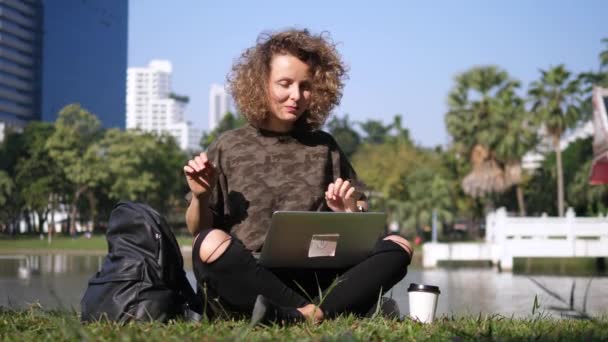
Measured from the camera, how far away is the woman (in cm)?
356

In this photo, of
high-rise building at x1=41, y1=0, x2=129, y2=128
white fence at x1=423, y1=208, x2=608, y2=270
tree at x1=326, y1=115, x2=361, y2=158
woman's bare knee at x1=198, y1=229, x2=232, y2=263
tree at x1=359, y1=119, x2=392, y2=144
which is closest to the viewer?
woman's bare knee at x1=198, y1=229, x2=232, y2=263

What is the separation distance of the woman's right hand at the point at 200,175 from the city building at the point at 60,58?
24.7ft

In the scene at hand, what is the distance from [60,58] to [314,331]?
3539 centimetres

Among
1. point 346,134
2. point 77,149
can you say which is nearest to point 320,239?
point 77,149

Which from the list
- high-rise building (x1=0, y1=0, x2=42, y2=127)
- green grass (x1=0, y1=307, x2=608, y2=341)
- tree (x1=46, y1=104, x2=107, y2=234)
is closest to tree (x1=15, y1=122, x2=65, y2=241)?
tree (x1=46, y1=104, x2=107, y2=234)

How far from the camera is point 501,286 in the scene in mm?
14086

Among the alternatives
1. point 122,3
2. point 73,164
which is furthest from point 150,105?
point 122,3

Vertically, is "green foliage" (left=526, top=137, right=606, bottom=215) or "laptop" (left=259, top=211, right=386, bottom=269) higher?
"green foliage" (left=526, top=137, right=606, bottom=215)

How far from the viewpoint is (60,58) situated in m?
37.0

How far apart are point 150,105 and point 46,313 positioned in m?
192

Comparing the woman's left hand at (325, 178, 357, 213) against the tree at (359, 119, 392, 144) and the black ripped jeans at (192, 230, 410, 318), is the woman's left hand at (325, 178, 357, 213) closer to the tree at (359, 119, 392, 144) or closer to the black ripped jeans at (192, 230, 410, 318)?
the black ripped jeans at (192, 230, 410, 318)

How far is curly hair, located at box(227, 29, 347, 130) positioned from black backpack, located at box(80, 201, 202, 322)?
0.60m

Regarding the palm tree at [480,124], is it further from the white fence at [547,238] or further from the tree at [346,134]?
the tree at [346,134]

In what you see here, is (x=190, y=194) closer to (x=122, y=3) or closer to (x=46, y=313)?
(x=46, y=313)
